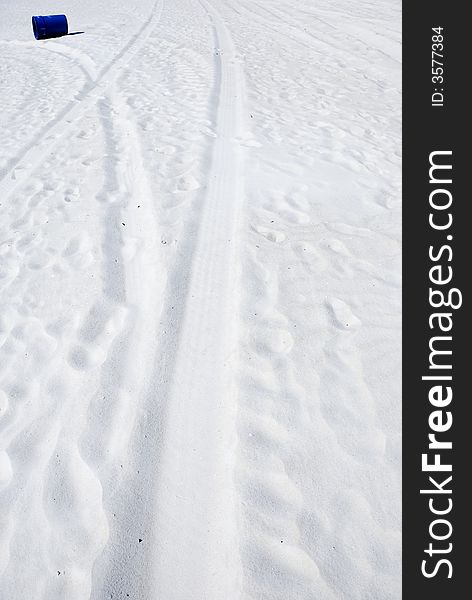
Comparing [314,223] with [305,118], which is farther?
[305,118]

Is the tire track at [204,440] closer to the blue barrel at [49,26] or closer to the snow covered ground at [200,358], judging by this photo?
the snow covered ground at [200,358]

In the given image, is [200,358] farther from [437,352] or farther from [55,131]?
[55,131]

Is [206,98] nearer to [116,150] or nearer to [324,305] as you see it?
[116,150]

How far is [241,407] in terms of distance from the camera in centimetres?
230

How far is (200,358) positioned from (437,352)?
139 centimetres

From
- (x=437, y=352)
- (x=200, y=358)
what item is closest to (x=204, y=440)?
(x=200, y=358)

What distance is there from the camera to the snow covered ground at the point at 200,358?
1801mm

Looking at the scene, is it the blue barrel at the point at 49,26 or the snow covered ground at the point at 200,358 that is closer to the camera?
the snow covered ground at the point at 200,358

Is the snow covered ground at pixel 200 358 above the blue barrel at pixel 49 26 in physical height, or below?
below

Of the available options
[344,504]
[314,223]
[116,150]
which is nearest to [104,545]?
[344,504]

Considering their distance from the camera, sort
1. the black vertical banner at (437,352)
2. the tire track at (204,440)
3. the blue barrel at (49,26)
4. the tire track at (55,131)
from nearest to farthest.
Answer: the tire track at (204,440), the black vertical banner at (437,352), the tire track at (55,131), the blue barrel at (49,26)

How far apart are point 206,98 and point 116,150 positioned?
7.01 feet

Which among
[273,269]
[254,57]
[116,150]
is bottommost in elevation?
[273,269]

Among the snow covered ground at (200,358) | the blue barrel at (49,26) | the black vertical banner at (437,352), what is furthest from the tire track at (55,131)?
the black vertical banner at (437,352)
